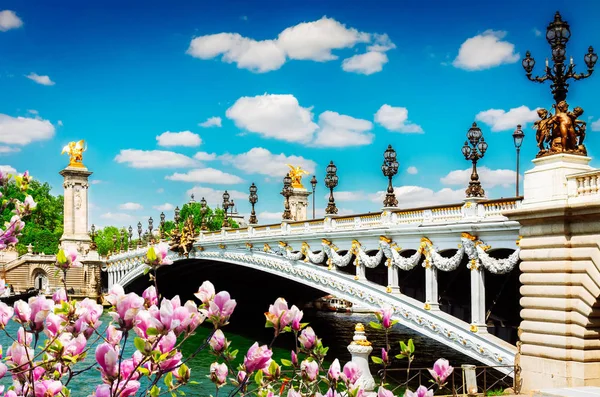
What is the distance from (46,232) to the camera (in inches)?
3780

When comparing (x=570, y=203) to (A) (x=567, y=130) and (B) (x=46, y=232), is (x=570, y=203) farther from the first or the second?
(B) (x=46, y=232)

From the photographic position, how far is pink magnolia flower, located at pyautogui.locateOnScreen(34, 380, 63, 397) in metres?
3.72

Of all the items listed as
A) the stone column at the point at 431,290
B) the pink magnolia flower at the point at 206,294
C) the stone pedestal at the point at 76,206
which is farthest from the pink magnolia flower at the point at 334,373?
the stone pedestal at the point at 76,206

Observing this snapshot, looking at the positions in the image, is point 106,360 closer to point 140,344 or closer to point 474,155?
point 140,344

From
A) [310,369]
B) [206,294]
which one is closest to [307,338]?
[310,369]

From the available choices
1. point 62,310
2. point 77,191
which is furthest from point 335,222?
point 77,191

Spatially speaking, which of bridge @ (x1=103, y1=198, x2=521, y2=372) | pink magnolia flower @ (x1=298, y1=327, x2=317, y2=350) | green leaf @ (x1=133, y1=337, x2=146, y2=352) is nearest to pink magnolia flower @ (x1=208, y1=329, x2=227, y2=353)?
pink magnolia flower @ (x1=298, y1=327, x2=317, y2=350)

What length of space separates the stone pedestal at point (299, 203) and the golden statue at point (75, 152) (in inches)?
1242

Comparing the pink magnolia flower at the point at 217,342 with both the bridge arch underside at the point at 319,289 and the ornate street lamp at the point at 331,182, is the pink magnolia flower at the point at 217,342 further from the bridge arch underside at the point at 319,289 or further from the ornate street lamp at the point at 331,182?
the ornate street lamp at the point at 331,182

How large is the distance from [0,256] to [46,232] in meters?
13.6

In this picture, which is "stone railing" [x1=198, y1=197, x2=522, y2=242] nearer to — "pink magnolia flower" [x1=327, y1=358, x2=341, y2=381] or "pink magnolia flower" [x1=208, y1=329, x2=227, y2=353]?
"pink magnolia flower" [x1=327, y1=358, x2=341, y2=381]

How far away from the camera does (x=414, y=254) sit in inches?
965

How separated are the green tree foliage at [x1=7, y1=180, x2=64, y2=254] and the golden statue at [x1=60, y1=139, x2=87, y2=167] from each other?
38.3ft

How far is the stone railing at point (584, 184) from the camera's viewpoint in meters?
15.8
